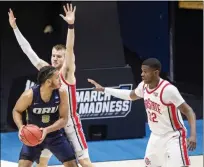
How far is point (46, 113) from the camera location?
6988 mm

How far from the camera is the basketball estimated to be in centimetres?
669

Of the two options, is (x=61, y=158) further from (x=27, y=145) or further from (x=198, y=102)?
(x=198, y=102)

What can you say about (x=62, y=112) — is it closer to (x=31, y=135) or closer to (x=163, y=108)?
(x=31, y=135)

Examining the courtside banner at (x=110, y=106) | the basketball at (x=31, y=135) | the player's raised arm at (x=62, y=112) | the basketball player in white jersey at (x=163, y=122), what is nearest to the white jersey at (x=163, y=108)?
the basketball player in white jersey at (x=163, y=122)

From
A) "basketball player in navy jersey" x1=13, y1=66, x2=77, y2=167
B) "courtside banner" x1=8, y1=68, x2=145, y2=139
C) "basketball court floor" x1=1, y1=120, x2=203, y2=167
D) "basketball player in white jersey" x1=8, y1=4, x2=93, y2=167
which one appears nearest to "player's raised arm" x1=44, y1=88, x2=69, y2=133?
"basketball player in navy jersey" x1=13, y1=66, x2=77, y2=167

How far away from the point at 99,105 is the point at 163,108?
14.1 feet

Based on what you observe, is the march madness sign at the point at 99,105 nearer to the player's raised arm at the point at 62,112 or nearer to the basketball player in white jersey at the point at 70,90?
the basketball player in white jersey at the point at 70,90

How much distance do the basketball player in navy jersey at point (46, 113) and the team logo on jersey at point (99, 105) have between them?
3.81m

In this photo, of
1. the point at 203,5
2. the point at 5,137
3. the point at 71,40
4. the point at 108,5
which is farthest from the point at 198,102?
the point at 71,40

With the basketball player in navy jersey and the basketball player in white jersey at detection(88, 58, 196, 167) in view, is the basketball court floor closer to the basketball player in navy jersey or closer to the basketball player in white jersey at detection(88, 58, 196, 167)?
the basketball player in navy jersey

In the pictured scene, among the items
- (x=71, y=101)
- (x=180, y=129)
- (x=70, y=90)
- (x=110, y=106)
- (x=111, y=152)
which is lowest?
(x=111, y=152)

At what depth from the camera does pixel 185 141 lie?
684 cm

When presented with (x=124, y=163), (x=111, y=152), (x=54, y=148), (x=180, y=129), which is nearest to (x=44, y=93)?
(x=54, y=148)

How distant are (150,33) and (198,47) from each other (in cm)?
103
